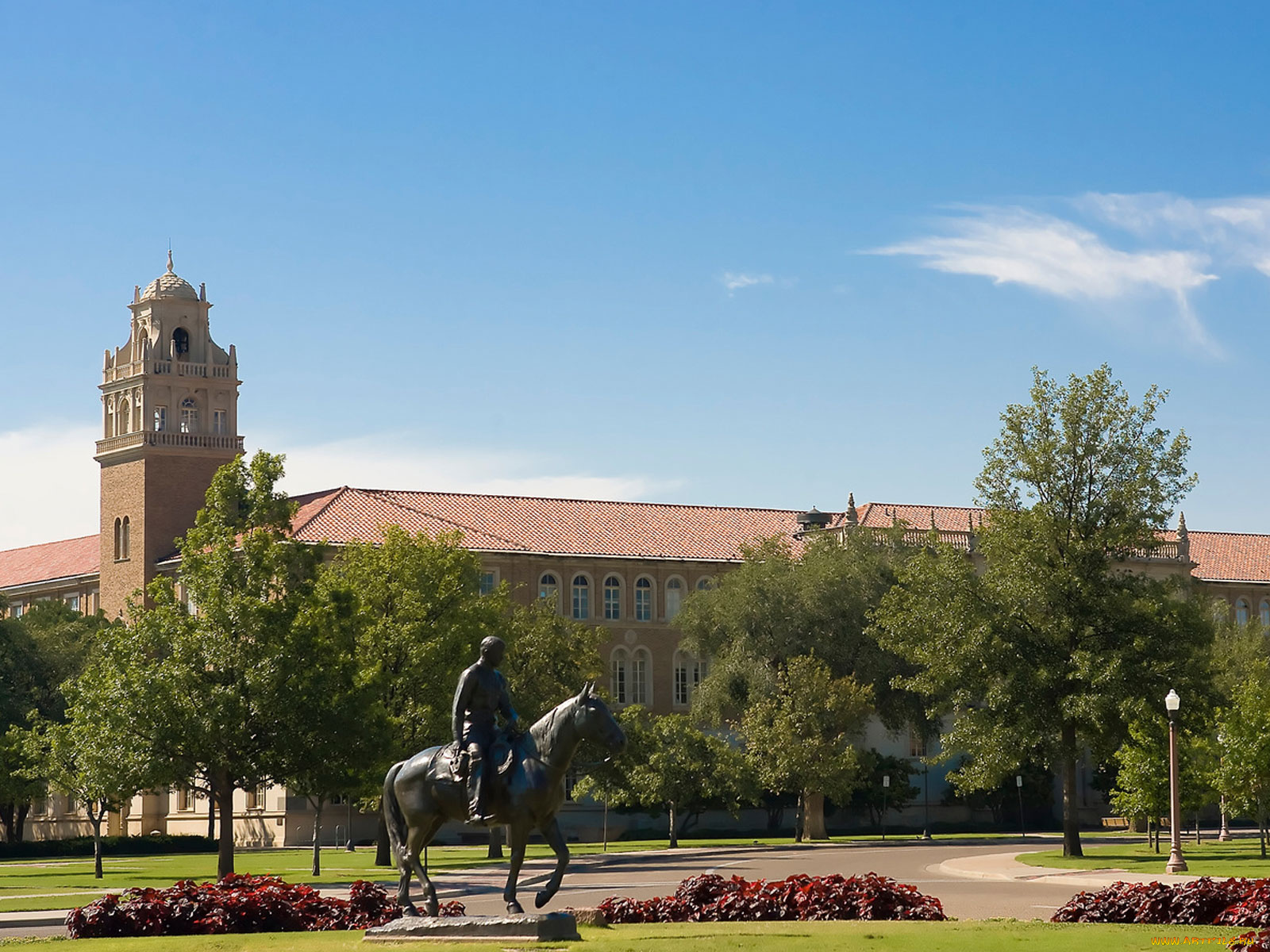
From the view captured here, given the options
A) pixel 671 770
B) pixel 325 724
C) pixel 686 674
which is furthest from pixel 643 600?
pixel 325 724

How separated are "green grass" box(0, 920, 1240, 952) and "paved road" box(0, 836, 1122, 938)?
4.67 metres

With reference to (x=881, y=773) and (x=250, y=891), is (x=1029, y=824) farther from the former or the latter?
(x=250, y=891)

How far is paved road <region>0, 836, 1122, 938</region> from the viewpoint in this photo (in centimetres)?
3156

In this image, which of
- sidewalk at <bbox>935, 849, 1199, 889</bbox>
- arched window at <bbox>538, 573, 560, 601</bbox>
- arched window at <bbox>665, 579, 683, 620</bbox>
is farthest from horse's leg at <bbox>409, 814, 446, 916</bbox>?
arched window at <bbox>665, 579, 683, 620</bbox>

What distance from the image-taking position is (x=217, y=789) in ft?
150

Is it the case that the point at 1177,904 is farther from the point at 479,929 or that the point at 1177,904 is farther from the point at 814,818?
the point at 814,818

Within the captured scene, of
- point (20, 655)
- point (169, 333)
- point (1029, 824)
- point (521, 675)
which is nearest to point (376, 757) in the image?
point (521, 675)

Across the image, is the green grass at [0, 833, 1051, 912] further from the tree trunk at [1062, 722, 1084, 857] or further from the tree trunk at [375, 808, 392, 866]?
the tree trunk at [1062, 722, 1084, 857]

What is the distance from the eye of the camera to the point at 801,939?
20.3m

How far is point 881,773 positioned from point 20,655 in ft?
131

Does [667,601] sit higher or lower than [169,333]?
lower

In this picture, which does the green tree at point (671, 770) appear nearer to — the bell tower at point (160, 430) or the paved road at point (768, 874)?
the paved road at point (768, 874)

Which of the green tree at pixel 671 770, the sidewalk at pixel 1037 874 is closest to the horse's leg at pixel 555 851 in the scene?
the sidewalk at pixel 1037 874

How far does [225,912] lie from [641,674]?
243 ft
